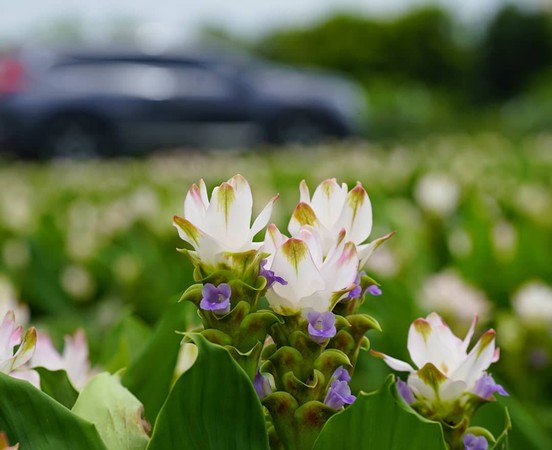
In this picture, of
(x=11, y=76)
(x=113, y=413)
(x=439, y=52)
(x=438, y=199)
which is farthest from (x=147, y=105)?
(x=439, y=52)

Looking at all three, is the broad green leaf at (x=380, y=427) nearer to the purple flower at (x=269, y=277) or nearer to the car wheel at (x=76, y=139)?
the purple flower at (x=269, y=277)

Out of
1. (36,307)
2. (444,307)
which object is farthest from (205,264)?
(36,307)

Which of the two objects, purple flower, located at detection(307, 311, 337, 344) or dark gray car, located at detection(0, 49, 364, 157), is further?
dark gray car, located at detection(0, 49, 364, 157)

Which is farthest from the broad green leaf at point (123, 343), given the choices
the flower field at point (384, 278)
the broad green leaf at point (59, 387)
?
the broad green leaf at point (59, 387)

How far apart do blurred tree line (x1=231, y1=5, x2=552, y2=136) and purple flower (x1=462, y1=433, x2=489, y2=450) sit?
92.0 feet

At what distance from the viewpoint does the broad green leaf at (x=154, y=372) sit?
912 millimetres

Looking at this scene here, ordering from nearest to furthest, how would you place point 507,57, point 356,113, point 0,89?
point 0,89 → point 356,113 → point 507,57

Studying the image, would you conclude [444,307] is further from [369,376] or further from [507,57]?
[507,57]

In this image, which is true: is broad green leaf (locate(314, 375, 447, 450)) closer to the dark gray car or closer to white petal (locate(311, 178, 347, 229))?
white petal (locate(311, 178, 347, 229))

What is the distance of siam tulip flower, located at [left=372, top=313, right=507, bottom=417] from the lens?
726mm

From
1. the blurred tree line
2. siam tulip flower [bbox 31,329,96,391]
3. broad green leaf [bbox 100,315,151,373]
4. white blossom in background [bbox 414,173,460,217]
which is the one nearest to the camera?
siam tulip flower [bbox 31,329,96,391]

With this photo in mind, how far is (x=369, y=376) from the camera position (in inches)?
58.7

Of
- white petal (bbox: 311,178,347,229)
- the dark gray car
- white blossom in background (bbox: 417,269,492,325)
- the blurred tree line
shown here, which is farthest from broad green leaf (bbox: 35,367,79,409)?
the blurred tree line

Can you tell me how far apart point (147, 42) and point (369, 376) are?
1419 centimetres
